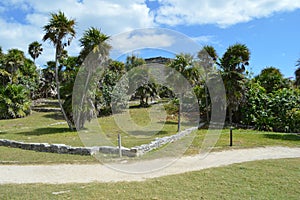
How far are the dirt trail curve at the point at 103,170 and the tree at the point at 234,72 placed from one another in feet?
28.4

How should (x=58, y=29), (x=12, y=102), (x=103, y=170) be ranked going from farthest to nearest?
(x=12, y=102) → (x=58, y=29) → (x=103, y=170)

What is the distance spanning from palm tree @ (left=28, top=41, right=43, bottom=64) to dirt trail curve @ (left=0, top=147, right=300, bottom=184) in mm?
37125

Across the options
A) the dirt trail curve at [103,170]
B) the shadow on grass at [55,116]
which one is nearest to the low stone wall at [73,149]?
the dirt trail curve at [103,170]

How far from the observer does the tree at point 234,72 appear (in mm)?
17719

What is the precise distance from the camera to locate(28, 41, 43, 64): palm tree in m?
40.6

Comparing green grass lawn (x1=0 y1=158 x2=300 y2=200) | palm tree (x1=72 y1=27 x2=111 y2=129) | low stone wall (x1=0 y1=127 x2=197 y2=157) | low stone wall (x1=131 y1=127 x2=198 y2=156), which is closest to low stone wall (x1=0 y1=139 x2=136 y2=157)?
low stone wall (x1=0 y1=127 x2=197 y2=157)

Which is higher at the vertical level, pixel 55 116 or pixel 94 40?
pixel 94 40

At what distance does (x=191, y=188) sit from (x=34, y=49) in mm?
41761

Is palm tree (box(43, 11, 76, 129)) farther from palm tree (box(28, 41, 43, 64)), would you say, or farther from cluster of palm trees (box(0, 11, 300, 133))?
palm tree (box(28, 41, 43, 64))

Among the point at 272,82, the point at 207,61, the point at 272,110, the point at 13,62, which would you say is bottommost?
the point at 272,110

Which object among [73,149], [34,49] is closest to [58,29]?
[73,149]

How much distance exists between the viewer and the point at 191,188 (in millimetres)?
5629

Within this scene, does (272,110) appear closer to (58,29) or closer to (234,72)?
(234,72)

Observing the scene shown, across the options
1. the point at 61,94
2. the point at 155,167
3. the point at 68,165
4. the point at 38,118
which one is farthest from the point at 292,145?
the point at 38,118
